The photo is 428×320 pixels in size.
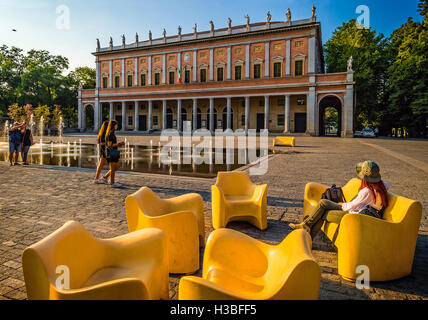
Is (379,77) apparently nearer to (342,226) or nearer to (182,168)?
(182,168)

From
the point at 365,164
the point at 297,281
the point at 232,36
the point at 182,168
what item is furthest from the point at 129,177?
the point at 232,36

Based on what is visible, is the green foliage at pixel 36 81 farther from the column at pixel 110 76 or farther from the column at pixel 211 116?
the column at pixel 211 116

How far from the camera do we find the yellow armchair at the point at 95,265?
5.88ft

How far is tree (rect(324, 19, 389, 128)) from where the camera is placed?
40250 millimetres

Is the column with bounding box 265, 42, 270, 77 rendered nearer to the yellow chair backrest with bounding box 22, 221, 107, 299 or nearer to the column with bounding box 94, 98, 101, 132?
the column with bounding box 94, 98, 101, 132

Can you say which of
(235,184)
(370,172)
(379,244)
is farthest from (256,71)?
(379,244)

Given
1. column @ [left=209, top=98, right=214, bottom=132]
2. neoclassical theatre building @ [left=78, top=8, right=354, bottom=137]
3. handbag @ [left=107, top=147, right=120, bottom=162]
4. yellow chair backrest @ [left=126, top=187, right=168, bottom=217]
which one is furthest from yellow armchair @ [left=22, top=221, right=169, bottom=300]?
column @ [left=209, top=98, right=214, bottom=132]

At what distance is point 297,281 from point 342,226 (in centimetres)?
157

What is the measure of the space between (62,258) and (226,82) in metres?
42.7

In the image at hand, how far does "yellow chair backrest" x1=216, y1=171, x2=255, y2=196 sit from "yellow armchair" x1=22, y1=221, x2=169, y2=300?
2.74m

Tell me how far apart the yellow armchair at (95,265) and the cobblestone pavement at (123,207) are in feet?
1.76

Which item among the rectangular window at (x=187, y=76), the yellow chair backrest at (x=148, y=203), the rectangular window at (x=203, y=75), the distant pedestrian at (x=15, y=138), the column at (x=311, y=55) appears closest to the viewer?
the yellow chair backrest at (x=148, y=203)

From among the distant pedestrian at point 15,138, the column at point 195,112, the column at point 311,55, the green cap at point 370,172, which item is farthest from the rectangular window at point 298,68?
the green cap at point 370,172
